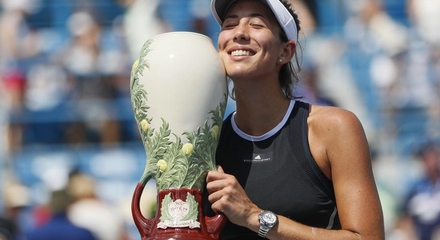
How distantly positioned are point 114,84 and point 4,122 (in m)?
1.01

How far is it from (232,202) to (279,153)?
10.8 inches

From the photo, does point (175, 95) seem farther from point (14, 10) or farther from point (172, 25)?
point (14, 10)

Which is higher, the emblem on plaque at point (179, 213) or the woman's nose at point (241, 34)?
the woman's nose at point (241, 34)

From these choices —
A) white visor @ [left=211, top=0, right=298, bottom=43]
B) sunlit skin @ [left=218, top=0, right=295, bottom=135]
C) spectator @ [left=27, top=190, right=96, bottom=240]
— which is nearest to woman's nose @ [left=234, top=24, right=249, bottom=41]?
sunlit skin @ [left=218, top=0, right=295, bottom=135]

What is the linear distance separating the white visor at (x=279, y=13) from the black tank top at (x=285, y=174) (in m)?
0.23

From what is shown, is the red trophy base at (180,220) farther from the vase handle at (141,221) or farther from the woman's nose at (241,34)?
the woman's nose at (241,34)

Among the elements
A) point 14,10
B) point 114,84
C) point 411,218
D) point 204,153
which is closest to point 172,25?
point 114,84

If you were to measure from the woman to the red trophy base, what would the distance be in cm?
6

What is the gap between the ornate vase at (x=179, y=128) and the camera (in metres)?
2.75

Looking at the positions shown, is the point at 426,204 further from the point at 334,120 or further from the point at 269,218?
the point at 269,218

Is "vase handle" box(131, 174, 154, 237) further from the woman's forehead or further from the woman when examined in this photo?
the woman's forehead

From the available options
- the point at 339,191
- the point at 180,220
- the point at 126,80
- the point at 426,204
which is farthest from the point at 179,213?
the point at 126,80

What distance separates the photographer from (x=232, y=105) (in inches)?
276

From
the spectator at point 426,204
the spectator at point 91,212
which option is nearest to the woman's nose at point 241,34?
the spectator at point 91,212
